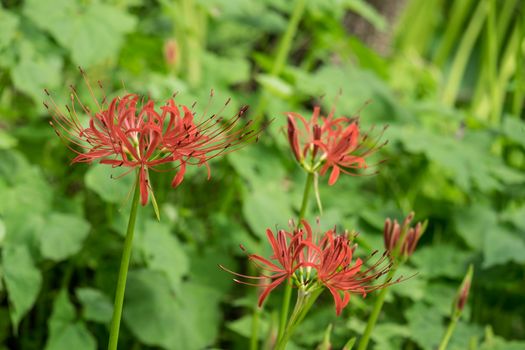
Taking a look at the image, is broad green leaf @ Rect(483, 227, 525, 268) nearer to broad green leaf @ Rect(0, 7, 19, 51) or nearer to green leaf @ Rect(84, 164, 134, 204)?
green leaf @ Rect(84, 164, 134, 204)

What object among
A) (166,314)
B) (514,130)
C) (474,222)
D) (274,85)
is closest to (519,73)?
(514,130)

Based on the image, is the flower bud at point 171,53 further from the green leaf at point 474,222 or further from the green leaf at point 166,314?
the green leaf at point 474,222

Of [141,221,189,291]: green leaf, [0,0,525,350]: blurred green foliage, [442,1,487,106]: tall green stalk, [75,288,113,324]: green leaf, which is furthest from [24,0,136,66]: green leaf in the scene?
[442,1,487,106]: tall green stalk

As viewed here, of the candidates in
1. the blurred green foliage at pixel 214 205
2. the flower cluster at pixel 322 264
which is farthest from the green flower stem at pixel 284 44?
the flower cluster at pixel 322 264

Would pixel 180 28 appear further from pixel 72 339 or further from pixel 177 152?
pixel 177 152

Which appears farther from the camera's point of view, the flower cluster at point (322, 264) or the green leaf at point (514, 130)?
the green leaf at point (514, 130)

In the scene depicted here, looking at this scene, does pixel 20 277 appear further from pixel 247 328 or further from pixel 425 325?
pixel 425 325
